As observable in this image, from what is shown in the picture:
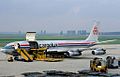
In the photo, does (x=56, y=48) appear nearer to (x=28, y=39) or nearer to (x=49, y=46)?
(x=49, y=46)

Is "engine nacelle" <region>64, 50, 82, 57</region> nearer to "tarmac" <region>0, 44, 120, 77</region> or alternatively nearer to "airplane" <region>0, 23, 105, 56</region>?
"airplane" <region>0, 23, 105, 56</region>

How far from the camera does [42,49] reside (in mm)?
53812

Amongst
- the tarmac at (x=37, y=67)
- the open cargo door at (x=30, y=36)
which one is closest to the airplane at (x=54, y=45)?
the open cargo door at (x=30, y=36)

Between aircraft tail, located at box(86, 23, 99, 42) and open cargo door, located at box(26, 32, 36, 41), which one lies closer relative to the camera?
open cargo door, located at box(26, 32, 36, 41)

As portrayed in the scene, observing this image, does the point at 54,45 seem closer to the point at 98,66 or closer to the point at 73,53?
the point at 73,53

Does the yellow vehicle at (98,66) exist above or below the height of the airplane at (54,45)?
below

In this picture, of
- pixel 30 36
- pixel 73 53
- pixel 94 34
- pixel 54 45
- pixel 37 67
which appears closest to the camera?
pixel 37 67

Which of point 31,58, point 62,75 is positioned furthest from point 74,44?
point 62,75

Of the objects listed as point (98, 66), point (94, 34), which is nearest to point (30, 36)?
point (94, 34)

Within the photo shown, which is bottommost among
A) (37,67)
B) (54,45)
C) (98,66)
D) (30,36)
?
(37,67)

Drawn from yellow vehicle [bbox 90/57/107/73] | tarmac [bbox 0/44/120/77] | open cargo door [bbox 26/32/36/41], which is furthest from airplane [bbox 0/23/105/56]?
yellow vehicle [bbox 90/57/107/73]

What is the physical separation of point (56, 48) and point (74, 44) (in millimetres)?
4750

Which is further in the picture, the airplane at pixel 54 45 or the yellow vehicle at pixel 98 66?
the airplane at pixel 54 45

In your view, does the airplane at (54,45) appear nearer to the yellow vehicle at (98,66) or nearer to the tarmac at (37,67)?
the tarmac at (37,67)
